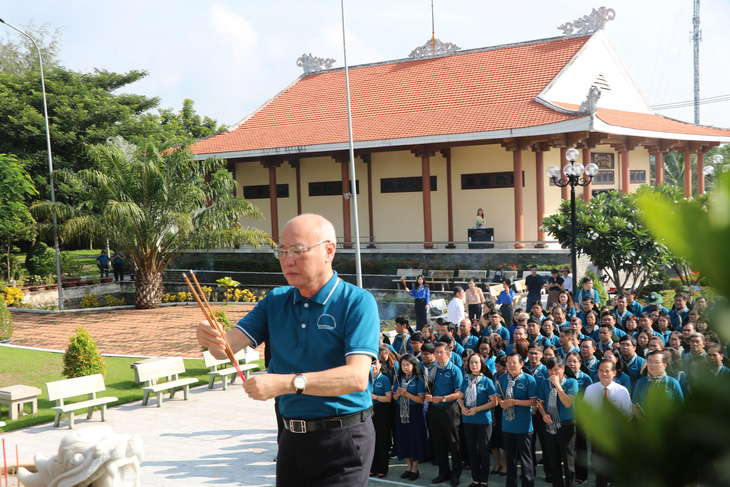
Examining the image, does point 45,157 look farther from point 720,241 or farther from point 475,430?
point 720,241

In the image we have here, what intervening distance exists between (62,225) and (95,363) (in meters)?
11.8

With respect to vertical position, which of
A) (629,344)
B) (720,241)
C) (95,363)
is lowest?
(95,363)

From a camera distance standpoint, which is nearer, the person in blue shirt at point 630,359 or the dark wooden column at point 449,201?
the person in blue shirt at point 630,359

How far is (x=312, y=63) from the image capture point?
122ft

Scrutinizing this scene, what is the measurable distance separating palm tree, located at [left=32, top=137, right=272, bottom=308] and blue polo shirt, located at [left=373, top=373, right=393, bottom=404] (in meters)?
15.7

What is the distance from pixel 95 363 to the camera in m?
13.6

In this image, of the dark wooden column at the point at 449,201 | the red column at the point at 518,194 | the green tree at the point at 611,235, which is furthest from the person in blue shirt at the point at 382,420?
the dark wooden column at the point at 449,201

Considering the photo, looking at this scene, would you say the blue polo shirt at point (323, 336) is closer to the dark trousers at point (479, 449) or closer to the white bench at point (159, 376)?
the dark trousers at point (479, 449)

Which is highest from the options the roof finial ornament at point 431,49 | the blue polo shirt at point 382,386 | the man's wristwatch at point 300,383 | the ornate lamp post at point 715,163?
the roof finial ornament at point 431,49

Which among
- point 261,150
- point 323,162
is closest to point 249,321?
point 261,150

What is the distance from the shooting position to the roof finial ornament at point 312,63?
36.9 m

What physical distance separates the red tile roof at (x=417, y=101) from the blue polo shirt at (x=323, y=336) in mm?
21879

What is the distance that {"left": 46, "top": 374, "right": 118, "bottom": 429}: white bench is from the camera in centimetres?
1160

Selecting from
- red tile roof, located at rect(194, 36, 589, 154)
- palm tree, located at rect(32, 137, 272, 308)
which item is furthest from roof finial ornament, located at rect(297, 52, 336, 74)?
palm tree, located at rect(32, 137, 272, 308)
